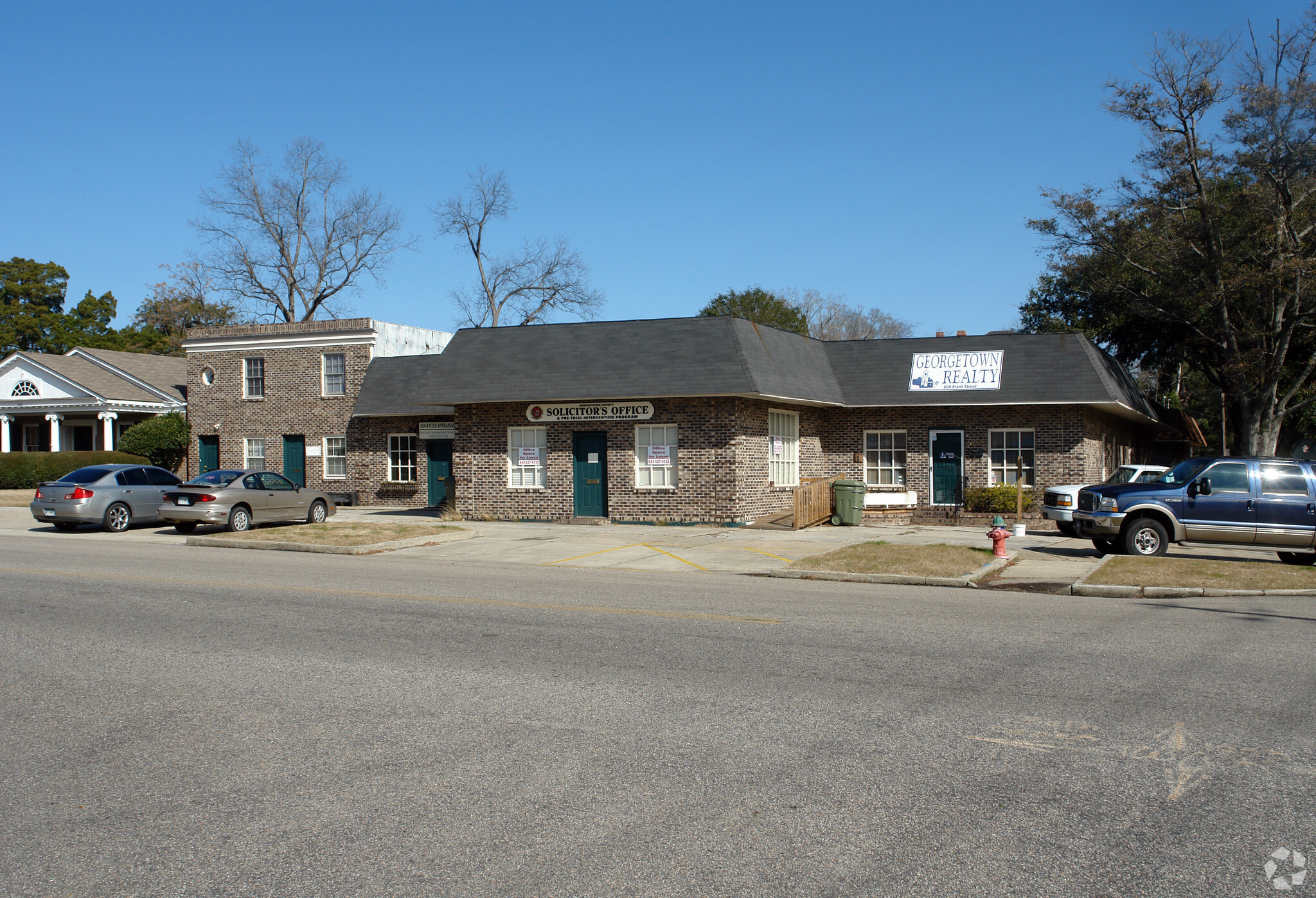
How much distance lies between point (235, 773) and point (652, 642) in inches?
170

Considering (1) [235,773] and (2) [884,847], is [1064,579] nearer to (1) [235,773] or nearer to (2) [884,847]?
(2) [884,847]

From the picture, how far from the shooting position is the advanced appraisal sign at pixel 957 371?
89.4 ft

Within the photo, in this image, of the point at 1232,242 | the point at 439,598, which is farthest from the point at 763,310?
the point at 439,598

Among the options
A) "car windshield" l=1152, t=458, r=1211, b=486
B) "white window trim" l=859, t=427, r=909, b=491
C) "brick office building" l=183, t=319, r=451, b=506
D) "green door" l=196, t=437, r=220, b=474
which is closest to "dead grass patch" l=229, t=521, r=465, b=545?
"brick office building" l=183, t=319, r=451, b=506

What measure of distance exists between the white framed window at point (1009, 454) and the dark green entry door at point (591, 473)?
34.7 ft

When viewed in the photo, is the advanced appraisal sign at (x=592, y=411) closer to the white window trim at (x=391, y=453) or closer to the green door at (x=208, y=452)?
the white window trim at (x=391, y=453)

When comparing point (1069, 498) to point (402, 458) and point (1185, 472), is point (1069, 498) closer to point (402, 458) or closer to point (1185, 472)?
point (1185, 472)

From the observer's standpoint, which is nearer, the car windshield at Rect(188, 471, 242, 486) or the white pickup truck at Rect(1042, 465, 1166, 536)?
the white pickup truck at Rect(1042, 465, 1166, 536)

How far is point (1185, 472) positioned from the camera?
17.9 meters

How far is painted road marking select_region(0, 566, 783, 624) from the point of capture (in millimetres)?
10766

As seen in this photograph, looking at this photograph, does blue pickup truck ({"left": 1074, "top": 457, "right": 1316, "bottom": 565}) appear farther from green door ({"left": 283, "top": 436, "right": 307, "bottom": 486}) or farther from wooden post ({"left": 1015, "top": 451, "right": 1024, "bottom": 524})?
green door ({"left": 283, "top": 436, "right": 307, "bottom": 486})

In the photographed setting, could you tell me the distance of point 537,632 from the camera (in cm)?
977

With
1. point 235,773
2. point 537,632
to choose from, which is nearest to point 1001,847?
point 235,773

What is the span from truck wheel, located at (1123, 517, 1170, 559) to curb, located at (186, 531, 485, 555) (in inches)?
511
